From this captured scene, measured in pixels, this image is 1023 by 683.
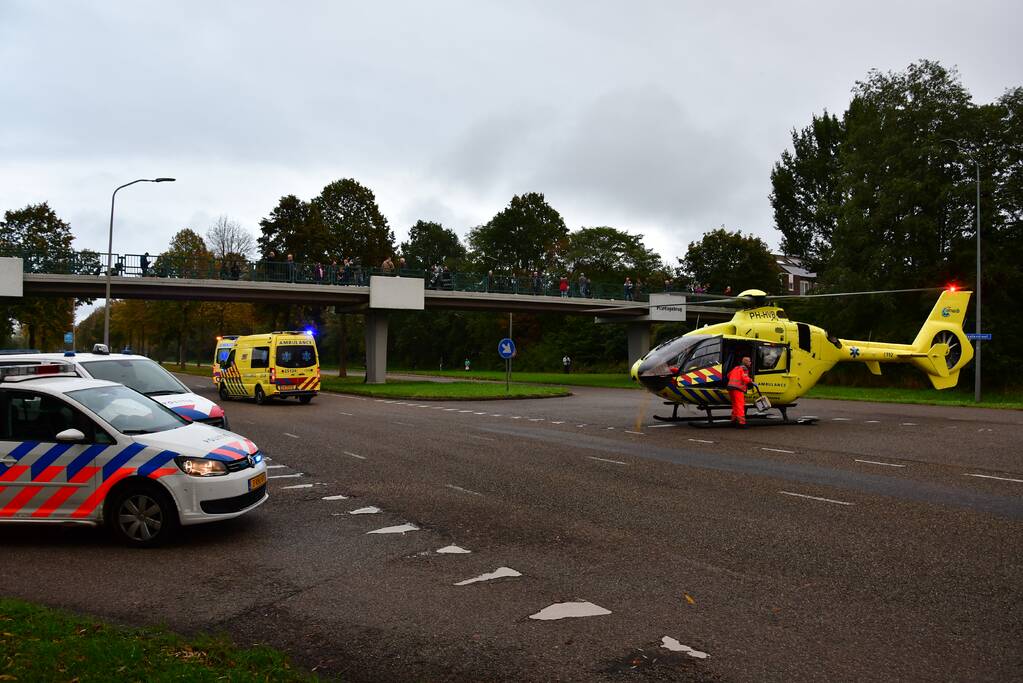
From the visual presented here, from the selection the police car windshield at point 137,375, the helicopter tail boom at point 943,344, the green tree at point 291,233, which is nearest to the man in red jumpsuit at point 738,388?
the helicopter tail boom at point 943,344

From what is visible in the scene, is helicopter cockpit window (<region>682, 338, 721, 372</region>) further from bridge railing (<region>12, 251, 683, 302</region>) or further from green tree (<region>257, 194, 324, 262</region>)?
green tree (<region>257, 194, 324, 262</region>)

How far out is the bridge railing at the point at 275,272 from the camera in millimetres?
34188

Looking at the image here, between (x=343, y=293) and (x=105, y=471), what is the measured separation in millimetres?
33071

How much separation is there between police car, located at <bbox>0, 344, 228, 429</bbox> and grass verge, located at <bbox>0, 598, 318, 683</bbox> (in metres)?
7.23

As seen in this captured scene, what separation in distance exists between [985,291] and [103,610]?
44.7m

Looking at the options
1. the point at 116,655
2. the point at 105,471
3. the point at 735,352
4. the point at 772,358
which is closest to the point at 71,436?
the point at 105,471

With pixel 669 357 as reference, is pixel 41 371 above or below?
below

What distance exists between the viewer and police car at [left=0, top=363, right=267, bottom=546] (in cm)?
709

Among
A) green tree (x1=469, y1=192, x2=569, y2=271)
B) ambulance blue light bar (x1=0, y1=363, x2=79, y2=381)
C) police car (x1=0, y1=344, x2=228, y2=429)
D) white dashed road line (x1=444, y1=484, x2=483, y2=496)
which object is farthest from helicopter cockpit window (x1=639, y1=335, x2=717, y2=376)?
green tree (x1=469, y1=192, x2=569, y2=271)

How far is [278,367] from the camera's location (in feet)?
90.1

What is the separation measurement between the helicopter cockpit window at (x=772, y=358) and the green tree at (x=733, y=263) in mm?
50767

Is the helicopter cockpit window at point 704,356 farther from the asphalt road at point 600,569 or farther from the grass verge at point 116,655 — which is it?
the grass verge at point 116,655

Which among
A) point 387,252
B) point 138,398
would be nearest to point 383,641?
point 138,398

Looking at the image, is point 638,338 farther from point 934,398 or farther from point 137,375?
point 137,375
